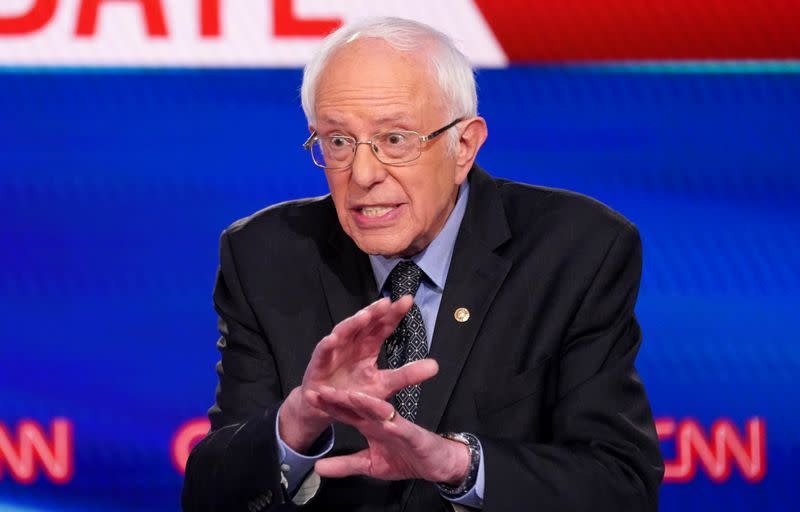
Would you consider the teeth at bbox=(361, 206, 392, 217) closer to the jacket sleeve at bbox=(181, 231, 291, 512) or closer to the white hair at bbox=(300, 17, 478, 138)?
the white hair at bbox=(300, 17, 478, 138)

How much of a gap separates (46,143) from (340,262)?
4.57ft

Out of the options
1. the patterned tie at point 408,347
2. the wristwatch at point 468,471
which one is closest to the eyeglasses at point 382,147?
the patterned tie at point 408,347

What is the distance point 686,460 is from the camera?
134 inches

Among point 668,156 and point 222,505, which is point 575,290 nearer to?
point 222,505

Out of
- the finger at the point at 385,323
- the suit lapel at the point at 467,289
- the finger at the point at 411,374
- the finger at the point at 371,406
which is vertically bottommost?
the finger at the point at 371,406

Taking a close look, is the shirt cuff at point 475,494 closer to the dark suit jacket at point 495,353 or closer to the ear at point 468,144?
the dark suit jacket at point 495,353

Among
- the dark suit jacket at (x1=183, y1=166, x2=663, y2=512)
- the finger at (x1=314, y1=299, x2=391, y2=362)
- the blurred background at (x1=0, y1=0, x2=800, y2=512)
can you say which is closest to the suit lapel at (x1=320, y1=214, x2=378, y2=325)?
the dark suit jacket at (x1=183, y1=166, x2=663, y2=512)

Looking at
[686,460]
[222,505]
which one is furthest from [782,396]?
[222,505]

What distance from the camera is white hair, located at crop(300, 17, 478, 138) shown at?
7.34ft

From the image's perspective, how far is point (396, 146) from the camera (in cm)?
224

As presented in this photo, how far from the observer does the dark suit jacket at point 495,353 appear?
2.07 metres

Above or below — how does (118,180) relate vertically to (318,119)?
above

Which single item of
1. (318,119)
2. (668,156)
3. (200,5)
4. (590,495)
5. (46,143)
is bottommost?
(590,495)

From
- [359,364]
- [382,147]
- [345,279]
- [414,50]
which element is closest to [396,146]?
[382,147]
